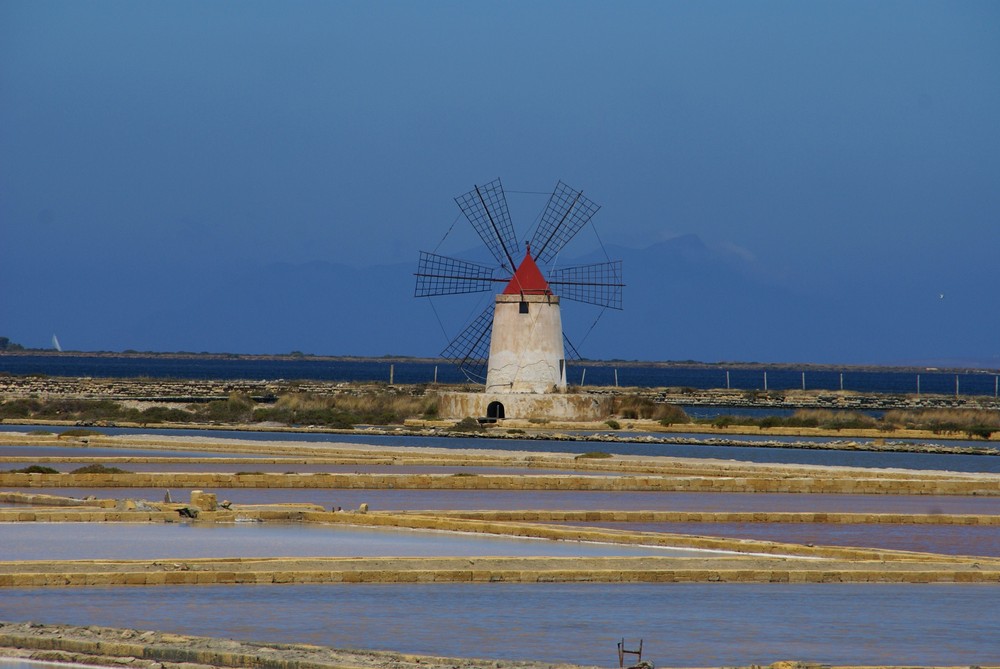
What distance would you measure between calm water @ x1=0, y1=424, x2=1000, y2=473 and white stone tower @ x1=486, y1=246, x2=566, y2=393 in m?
4.42

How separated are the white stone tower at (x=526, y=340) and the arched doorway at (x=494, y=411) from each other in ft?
1.18

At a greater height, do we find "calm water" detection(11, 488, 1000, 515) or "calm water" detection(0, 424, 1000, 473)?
"calm water" detection(0, 424, 1000, 473)

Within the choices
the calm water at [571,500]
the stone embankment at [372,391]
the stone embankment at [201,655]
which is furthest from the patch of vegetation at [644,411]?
the stone embankment at [201,655]

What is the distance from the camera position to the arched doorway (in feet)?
120

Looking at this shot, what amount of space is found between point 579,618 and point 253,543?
3902 millimetres

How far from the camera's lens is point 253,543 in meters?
11.9

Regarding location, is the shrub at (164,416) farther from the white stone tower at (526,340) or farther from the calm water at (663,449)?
the white stone tower at (526,340)

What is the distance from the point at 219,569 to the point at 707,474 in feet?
41.8

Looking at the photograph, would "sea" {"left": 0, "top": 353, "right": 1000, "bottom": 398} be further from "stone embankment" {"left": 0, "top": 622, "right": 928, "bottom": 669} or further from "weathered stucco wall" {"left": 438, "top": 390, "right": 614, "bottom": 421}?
"stone embankment" {"left": 0, "top": 622, "right": 928, "bottom": 669}

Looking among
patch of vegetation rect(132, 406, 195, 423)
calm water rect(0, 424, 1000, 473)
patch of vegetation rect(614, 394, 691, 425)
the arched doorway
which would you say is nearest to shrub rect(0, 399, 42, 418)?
patch of vegetation rect(132, 406, 195, 423)

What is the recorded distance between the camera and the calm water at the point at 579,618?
7.67m

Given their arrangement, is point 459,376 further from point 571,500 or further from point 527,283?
point 571,500

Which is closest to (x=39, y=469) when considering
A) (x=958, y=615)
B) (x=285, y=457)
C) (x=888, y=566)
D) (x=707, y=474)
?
(x=285, y=457)

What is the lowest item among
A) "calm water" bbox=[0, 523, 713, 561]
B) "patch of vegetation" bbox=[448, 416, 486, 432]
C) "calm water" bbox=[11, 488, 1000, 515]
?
"calm water" bbox=[0, 523, 713, 561]
